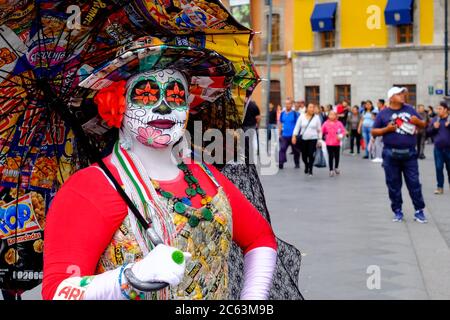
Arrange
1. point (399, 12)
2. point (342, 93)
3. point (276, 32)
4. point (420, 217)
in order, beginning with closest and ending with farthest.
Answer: point (420, 217), point (399, 12), point (342, 93), point (276, 32)

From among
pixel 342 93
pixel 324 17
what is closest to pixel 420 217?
pixel 324 17

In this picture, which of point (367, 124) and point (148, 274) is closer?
point (148, 274)

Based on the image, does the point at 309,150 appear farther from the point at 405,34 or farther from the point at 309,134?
the point at 405,34

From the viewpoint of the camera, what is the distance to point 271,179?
16484mm

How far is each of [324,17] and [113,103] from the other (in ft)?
122

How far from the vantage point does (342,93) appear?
40344mm

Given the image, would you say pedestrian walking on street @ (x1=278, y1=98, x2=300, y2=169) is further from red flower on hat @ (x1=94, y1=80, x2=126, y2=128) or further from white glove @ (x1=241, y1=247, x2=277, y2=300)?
red flower on hat @ (x1=94, y1=80, x2=126, y2=128)

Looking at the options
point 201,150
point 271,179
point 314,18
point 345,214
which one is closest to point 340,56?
point 314,18

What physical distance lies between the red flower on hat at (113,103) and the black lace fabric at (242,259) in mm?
782

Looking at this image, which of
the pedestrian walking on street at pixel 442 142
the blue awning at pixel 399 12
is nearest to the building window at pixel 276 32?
the blue awning at pixel 399 12

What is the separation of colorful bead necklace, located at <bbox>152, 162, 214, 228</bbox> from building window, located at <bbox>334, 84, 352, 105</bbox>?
37.5 meters

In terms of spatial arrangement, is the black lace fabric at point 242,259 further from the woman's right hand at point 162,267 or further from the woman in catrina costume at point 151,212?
the woman's right hand at point 162,267

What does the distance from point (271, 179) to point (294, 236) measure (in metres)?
7.01

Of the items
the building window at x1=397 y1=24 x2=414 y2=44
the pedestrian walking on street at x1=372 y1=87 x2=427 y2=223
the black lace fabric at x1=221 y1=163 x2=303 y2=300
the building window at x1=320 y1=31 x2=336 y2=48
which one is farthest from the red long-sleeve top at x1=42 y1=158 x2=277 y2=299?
the building window at x1=320 y1=31 x2=336 y2=48
